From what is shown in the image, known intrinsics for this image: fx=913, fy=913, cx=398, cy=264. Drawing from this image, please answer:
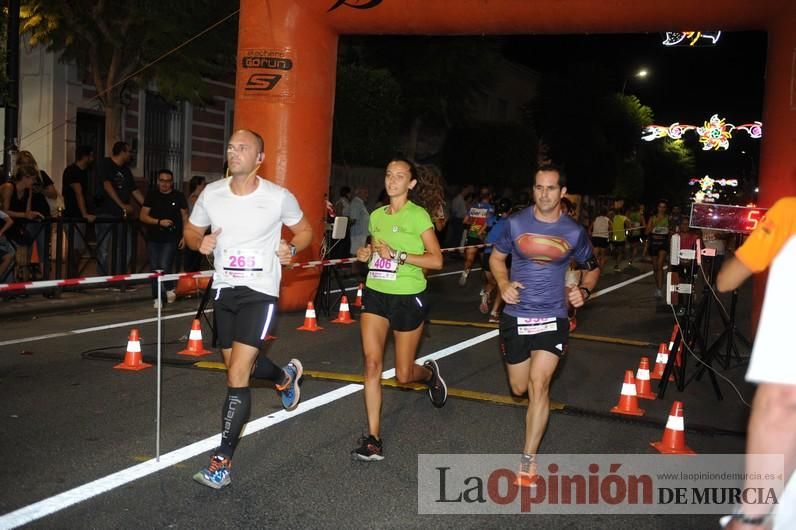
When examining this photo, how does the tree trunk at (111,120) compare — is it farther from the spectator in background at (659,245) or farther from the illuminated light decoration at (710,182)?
the illuminated light decoration at (710,182)

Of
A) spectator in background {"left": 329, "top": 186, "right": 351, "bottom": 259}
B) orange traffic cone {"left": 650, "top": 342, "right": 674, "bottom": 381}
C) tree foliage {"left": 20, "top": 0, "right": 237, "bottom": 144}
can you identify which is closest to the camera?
orange traffic cone {"left": 650, "top": 342, "right": 674, "bottom": 381}

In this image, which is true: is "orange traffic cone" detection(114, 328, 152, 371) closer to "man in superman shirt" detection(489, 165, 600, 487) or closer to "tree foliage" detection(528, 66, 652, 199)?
"man in superman shirt" detection(489, 165, 600, 487)

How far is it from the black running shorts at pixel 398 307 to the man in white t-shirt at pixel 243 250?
780 mm

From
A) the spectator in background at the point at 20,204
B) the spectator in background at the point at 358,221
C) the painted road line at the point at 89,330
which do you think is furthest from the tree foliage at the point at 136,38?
the painted road line at the point at 89,330

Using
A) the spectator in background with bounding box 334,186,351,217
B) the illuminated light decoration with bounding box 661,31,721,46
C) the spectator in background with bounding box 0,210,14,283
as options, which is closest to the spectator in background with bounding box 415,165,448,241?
Result: the spectator in background with bounding box 0,210,14,283

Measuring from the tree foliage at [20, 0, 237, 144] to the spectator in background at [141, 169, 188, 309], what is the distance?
3324mm

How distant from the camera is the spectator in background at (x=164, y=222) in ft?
43.4

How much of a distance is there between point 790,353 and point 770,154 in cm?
923

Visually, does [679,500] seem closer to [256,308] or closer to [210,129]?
[256,308]

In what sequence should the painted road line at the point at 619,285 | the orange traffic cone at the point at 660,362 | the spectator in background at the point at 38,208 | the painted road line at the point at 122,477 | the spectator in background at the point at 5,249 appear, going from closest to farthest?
the painted road line at the point at 122,477
the orange traffic cone at the point at 660,362
the spectator in background at the point at 5,249
the spectator in background at the point at 38,208
the painted road line at the point at 619,285

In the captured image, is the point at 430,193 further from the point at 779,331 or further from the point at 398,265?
the point at 779,331

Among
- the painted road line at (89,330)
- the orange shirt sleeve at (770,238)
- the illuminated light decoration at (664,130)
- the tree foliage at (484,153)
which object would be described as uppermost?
the illuminated light decoration at (664,130)

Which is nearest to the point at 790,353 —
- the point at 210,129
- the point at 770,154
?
the point at 770,154

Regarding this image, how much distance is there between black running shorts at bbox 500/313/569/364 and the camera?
18.3 feet
